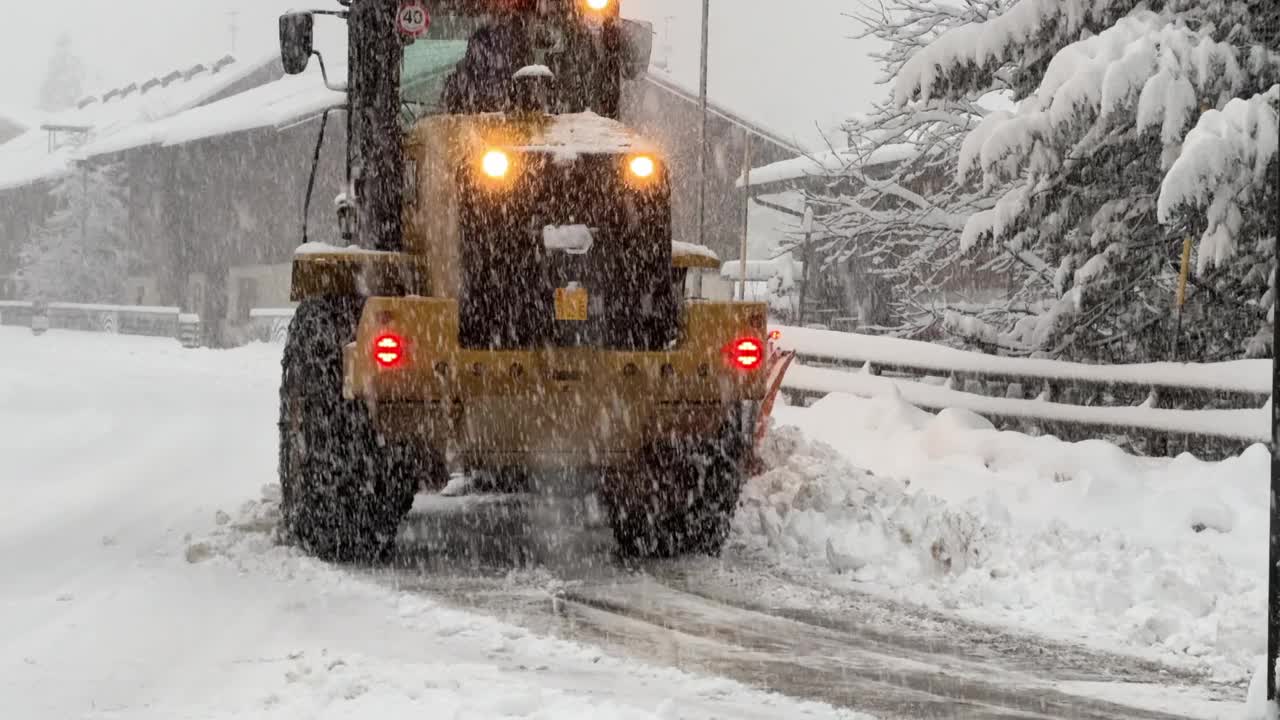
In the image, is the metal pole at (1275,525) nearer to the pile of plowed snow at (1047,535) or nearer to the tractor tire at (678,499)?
the pile of plowed snow at (1047,535)

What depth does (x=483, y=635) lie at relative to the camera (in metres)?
5.96

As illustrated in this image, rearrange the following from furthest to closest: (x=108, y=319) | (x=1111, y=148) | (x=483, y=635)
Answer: (x=108, y=319) → (x=1111, y=148) → (x=483, y=635)

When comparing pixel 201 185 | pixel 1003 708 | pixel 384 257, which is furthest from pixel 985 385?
pixel 201 185

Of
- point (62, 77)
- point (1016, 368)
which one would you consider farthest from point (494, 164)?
point (62, 77)

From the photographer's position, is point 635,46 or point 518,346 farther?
point 635,46

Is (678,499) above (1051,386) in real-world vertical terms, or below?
below

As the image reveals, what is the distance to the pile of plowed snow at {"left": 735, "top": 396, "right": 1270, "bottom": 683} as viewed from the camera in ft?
21.1

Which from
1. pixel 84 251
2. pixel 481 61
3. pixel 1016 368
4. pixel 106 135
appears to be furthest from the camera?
pixel 106 135

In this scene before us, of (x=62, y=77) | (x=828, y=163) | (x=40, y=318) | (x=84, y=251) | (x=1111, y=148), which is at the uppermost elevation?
(x=62, y=77)

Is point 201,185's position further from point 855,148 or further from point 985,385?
point 985,385

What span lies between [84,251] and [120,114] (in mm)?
12004

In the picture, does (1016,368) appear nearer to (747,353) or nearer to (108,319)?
(747,353)

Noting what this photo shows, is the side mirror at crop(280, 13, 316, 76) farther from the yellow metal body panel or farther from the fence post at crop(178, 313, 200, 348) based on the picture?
the fence post at crop(178, 313, 200, 348)

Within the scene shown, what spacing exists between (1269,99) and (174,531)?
6755 millimetres
